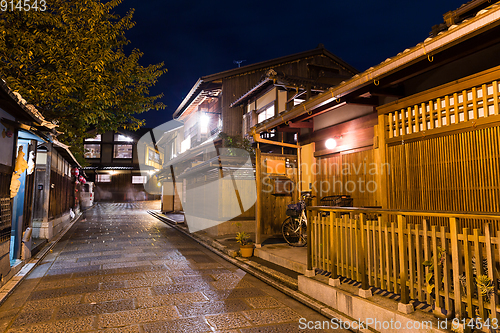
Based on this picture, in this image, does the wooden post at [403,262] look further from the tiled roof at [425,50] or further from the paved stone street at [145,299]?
the tiled roof at [425,50]

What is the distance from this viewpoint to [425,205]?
6426 millimetres

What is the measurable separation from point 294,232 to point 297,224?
0.32m

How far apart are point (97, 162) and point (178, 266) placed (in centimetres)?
5305

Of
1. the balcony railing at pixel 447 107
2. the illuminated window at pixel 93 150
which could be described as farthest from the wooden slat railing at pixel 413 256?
the illuminated window at pixel 93 150

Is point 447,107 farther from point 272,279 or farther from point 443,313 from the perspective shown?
point 272,279

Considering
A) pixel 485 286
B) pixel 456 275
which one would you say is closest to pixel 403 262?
pixel 456 275

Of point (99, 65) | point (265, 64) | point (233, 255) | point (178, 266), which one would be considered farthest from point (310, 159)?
point (265, 64)

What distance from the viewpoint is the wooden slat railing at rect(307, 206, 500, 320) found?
147 inches

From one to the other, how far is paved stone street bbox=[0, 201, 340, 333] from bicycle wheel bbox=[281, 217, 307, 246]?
2484 millimetres

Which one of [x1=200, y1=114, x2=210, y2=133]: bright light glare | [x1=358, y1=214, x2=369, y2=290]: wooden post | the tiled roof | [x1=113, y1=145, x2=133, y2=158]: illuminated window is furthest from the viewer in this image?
[x1=113, y1=145, x2=133, y2=158]: illuminated window

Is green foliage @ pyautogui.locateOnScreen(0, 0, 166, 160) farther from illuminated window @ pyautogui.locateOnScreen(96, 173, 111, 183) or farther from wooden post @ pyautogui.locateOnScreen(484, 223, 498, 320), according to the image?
illuminated window @ pyautogui.locateOnScreen(96, 173, 111, 183)

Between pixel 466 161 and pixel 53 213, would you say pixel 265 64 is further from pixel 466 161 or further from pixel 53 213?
pixel 466 161

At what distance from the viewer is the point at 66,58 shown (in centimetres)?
1187

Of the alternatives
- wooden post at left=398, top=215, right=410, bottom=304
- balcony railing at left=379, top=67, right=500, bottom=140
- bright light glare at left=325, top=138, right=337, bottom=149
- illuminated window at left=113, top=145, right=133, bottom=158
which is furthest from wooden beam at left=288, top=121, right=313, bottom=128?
illuminated window at left=113, top=145, right=133, bottom=158
